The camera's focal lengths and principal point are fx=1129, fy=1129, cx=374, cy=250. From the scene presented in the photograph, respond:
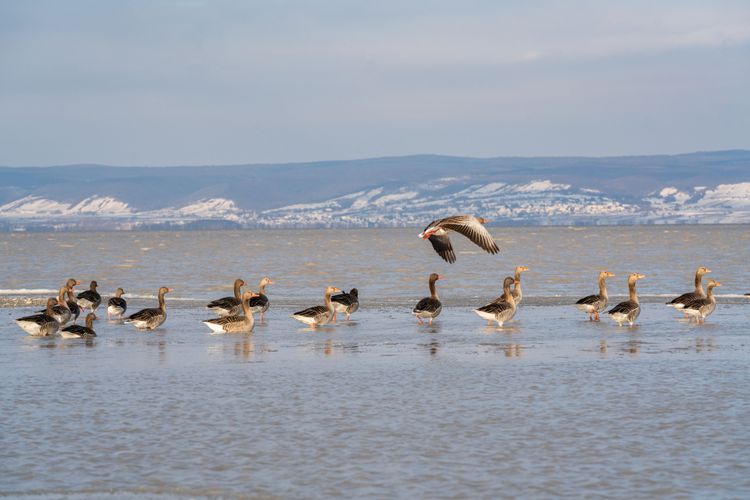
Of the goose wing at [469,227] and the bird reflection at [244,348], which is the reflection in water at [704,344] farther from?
the bird reflection at [244,348]

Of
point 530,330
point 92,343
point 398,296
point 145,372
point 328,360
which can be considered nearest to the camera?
point 145,372

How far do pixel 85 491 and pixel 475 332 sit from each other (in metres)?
14.1

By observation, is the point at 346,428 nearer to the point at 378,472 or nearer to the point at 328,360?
the point at 378,472

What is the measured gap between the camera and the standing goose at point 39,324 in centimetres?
2289

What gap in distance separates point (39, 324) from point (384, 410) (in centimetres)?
1120

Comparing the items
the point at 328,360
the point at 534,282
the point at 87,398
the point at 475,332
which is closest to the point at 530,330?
the point at 475,332

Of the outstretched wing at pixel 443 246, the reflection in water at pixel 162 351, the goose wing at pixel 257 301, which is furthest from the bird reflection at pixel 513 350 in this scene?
the goose wing at pixel 257 301

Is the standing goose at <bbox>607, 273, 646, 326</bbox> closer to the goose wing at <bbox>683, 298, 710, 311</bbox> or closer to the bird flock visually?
the bird flock

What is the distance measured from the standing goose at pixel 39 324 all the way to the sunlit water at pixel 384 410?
1.04 ft

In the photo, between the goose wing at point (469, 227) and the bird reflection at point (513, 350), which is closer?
the bird reflection at point (513, 350)

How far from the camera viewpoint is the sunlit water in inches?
426

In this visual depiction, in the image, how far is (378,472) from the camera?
11.1 m

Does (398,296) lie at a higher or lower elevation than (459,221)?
lower

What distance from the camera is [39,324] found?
75.5 ft
